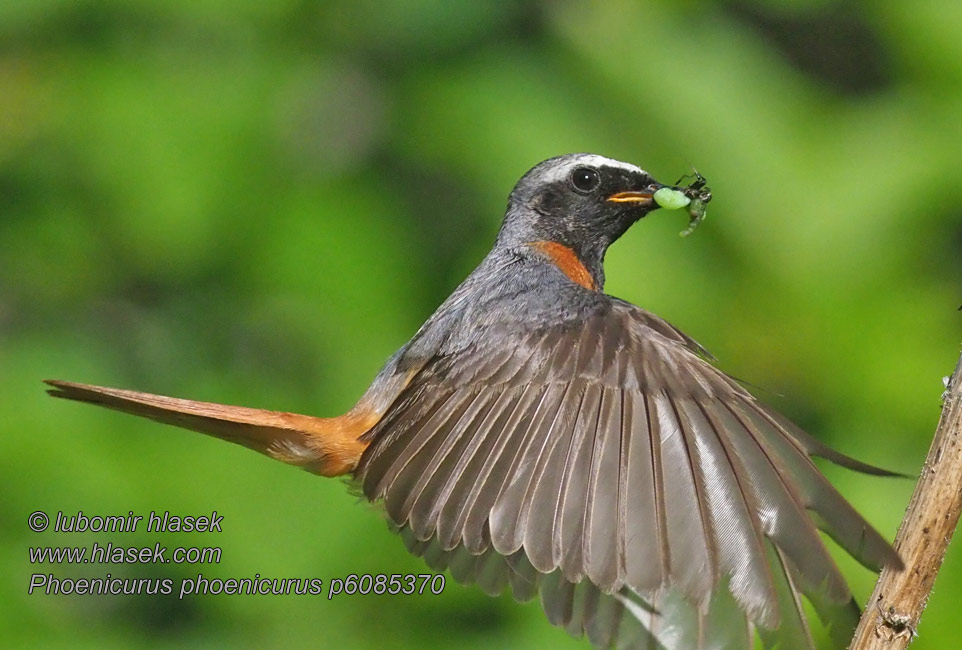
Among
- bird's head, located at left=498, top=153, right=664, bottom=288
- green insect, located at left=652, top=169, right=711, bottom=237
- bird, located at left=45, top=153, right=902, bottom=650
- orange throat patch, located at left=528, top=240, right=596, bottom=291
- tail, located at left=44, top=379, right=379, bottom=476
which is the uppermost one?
green insect, located at left=652, top=169, right=711, bottom=237

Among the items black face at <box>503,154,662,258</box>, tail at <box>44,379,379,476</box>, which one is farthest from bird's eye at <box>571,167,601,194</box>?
tail at <box>44,379,379,476</box>

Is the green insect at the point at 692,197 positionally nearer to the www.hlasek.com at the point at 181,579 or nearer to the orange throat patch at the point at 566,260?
the orange throat patch at the point at 566,260

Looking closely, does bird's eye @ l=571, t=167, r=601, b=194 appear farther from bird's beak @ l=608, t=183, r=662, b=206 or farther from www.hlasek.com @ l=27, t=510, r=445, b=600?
www.hlasek.com @ l=27, t=510, r=445, b=600

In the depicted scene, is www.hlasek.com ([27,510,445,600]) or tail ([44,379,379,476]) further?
www.hlasek.com ([27,510,445,600])

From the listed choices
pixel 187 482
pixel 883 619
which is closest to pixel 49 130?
pixel 187 482

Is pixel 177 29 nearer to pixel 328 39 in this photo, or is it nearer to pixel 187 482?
pixel 328 39

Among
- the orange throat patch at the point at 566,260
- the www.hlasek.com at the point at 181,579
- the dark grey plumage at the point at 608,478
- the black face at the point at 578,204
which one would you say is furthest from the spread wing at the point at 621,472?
the black face at the point at 578,204

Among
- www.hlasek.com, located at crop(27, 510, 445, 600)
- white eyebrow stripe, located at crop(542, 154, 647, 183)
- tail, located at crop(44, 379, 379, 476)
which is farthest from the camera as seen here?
white eyebrow stripe, located at crop(542, 154, 647, 183)
